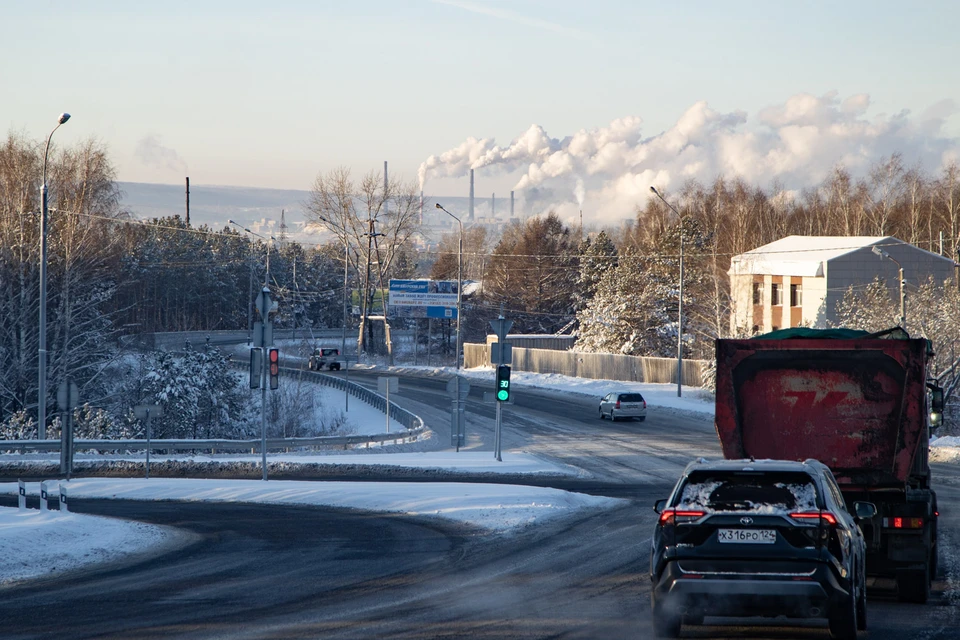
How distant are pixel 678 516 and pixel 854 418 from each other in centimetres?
490

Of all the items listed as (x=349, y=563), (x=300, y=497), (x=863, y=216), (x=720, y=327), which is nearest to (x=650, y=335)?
(x=720, y=327)

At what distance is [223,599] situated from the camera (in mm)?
10430

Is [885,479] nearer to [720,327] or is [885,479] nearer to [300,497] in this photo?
[300,497]

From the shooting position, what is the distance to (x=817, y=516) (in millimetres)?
7891

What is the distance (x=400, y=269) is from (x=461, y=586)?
384ft

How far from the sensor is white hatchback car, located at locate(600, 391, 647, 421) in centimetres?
4334

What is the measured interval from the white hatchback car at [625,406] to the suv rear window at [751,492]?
3524 cm

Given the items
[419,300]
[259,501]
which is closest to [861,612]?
[259,501]

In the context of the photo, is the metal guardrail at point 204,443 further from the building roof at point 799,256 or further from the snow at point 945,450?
the building roof at point 799,256

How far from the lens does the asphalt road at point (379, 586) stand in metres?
9.06

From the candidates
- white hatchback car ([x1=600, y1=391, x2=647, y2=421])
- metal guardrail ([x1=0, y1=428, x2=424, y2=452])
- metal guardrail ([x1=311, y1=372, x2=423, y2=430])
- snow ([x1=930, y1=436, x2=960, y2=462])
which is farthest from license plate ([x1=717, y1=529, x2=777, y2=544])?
white hatchback car ([x1=600, y1=391, x2=647, y2=421])

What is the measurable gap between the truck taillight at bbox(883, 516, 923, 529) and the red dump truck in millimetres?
11

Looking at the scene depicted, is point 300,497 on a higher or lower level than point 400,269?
lower

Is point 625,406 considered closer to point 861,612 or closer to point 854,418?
point 854,418
